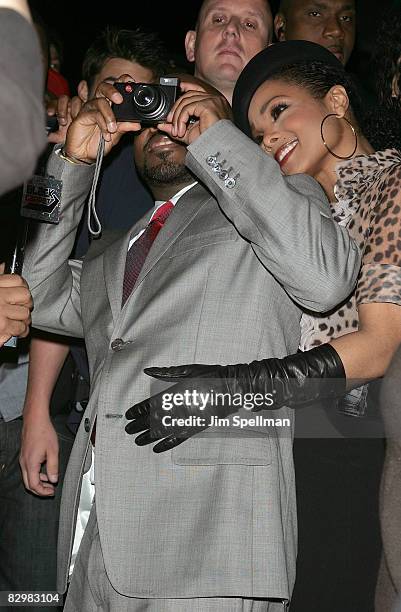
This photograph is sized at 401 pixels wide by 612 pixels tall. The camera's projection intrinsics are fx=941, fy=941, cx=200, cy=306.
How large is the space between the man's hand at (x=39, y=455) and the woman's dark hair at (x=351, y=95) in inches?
43.1

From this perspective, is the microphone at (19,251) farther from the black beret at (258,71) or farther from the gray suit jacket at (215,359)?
the black beret at (258,71)

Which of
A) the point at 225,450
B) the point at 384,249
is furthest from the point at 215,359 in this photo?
the point at 384,249

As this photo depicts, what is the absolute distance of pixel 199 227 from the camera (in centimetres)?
203

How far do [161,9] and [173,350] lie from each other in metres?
2.78

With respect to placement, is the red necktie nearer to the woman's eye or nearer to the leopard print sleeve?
the woman's eye

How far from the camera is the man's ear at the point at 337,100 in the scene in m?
2.24

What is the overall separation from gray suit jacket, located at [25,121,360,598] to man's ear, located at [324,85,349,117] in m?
0.30

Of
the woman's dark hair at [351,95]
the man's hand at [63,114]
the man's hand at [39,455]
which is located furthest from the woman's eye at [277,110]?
the man's hand at [39,455]

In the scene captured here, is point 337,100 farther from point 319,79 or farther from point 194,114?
point 194,114

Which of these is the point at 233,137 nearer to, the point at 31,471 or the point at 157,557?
the point at 157,557

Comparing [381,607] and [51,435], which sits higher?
[381,607]

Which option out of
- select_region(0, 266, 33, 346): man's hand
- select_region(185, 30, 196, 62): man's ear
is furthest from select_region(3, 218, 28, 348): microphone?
select_region(185, 30, 196, 62): man's ear

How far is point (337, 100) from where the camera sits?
224 centimetres

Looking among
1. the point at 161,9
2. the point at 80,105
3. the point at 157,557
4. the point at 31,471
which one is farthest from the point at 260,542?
the point at 161,9
